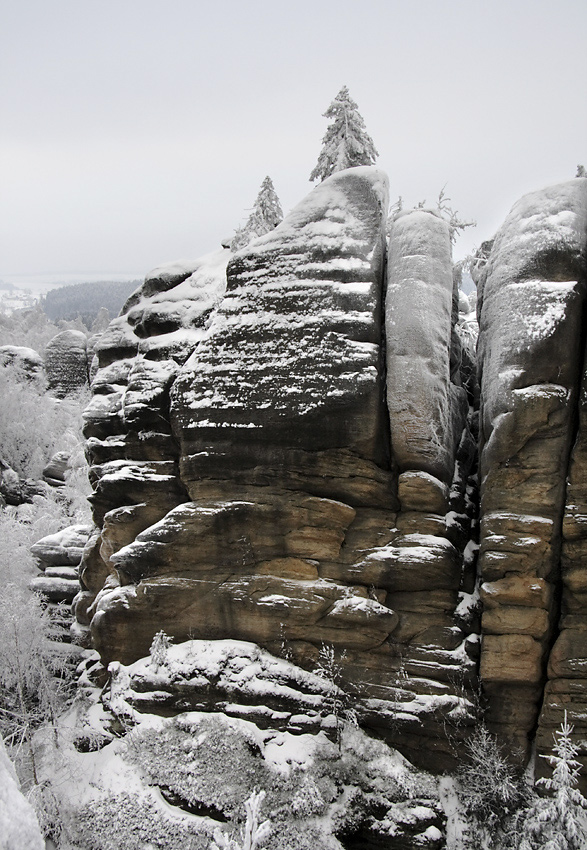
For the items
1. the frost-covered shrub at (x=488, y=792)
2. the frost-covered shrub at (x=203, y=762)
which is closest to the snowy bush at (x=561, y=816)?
the frost-covered shrub at (x=488, y=792)

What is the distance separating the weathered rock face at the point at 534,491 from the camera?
14.0 m

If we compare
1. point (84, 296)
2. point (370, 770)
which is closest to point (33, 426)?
point (370, 770)

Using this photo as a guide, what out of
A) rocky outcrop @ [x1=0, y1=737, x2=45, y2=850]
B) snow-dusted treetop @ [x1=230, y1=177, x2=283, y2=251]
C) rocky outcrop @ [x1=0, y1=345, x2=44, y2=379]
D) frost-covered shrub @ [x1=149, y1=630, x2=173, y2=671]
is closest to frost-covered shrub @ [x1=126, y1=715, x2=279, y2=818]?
frost-covered shrub @ [x1=149, y1=630, x2=173, y2=671]

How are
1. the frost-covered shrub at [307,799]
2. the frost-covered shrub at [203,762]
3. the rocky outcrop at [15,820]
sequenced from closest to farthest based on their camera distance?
the rocky outcrop at [15,820], the frost-covered shrub at [307,799], the frost-covered shrub at [203,762]

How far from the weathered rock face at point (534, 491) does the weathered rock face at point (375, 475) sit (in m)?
0.05

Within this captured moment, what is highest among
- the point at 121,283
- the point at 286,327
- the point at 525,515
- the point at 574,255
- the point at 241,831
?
the point at 121,283

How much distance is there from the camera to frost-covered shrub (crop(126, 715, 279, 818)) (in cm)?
1421

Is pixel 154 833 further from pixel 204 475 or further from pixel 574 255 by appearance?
pixel 574 255

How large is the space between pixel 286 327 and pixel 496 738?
496 inches

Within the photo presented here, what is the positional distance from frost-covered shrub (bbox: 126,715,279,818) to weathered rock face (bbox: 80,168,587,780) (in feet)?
8.00

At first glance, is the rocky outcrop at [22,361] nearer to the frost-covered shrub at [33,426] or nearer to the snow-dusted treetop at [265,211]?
the frost-covered shrub at [33,426]

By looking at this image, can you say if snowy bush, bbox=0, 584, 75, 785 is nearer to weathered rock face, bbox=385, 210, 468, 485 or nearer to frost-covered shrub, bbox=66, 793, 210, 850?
frost-covered shrub, bbox=66, 793, 210, 850

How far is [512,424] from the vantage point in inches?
564

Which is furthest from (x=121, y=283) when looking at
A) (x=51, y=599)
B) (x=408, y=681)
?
(x=408, y=681)
